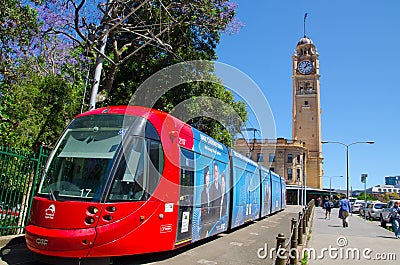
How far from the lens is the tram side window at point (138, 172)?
6637 millimetres

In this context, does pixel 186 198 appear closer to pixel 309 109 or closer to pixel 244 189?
pixel 244 189

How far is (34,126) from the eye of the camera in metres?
10.3

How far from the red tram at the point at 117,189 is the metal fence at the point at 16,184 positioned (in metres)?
2.14

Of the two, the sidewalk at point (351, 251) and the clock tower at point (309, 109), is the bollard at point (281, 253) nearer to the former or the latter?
the sidewalk at point (351, 251)

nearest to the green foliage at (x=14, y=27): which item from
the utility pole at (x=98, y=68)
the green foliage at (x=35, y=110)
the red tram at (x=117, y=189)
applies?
the green foliage at (x=35, y=110)

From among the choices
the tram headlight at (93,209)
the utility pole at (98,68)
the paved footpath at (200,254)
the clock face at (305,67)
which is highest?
the clock face at (305,67)

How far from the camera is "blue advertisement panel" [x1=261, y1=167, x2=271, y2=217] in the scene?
1928cm

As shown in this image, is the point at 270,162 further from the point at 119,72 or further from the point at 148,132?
the point at 148,132

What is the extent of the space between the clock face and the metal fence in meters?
93.6

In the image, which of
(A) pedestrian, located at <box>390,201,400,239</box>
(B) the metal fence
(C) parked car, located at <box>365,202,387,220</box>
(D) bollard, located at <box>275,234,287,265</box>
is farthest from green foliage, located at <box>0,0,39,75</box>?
(C) parked car, located at <box>365,202,387,220</box>

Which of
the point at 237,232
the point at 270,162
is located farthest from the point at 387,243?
the point at 270,162

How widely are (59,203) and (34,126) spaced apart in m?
4.78

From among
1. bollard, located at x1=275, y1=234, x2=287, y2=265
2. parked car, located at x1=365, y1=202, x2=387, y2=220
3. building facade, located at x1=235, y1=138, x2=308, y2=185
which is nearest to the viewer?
bollard, located at x1=275, y1=234, x2=287, y2=265

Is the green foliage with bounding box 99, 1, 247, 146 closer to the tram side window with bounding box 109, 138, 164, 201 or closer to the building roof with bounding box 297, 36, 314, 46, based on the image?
the tram side window with bounding box 109, 138, 164, 201
